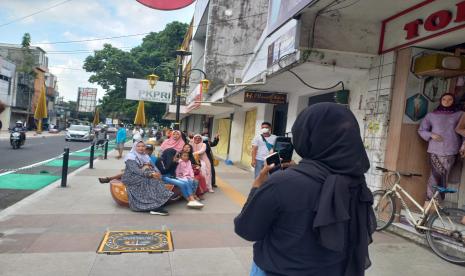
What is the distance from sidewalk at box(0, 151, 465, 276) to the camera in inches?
157

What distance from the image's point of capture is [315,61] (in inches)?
254

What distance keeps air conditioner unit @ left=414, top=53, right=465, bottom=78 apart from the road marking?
4.17 metres

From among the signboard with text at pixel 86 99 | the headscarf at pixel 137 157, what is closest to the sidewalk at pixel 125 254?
the headscarf at pixel 137 157

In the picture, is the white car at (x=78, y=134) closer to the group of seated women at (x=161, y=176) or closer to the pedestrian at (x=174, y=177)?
the group of seated women at (x=161, y=176)

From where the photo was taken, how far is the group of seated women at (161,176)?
21.3 ft

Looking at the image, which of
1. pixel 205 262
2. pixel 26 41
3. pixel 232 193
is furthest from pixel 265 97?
pixel 26 41

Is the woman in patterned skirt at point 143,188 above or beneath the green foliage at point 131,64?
beneath

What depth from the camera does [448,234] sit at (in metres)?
4.51

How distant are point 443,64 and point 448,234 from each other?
7.64 ft

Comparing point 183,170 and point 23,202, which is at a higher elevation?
point 183,170

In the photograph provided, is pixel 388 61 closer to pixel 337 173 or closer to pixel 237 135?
pixel 337 173

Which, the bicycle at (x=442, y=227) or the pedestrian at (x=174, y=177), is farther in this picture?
the pedestrian at (x=174, y=177)

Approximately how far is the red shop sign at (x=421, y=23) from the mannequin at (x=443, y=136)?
3.09 feet

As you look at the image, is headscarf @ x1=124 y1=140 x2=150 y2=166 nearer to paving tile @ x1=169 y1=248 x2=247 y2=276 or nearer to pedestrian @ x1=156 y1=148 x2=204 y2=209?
pedestrian @ x1=156 y1=148 x2=204 y2=209
